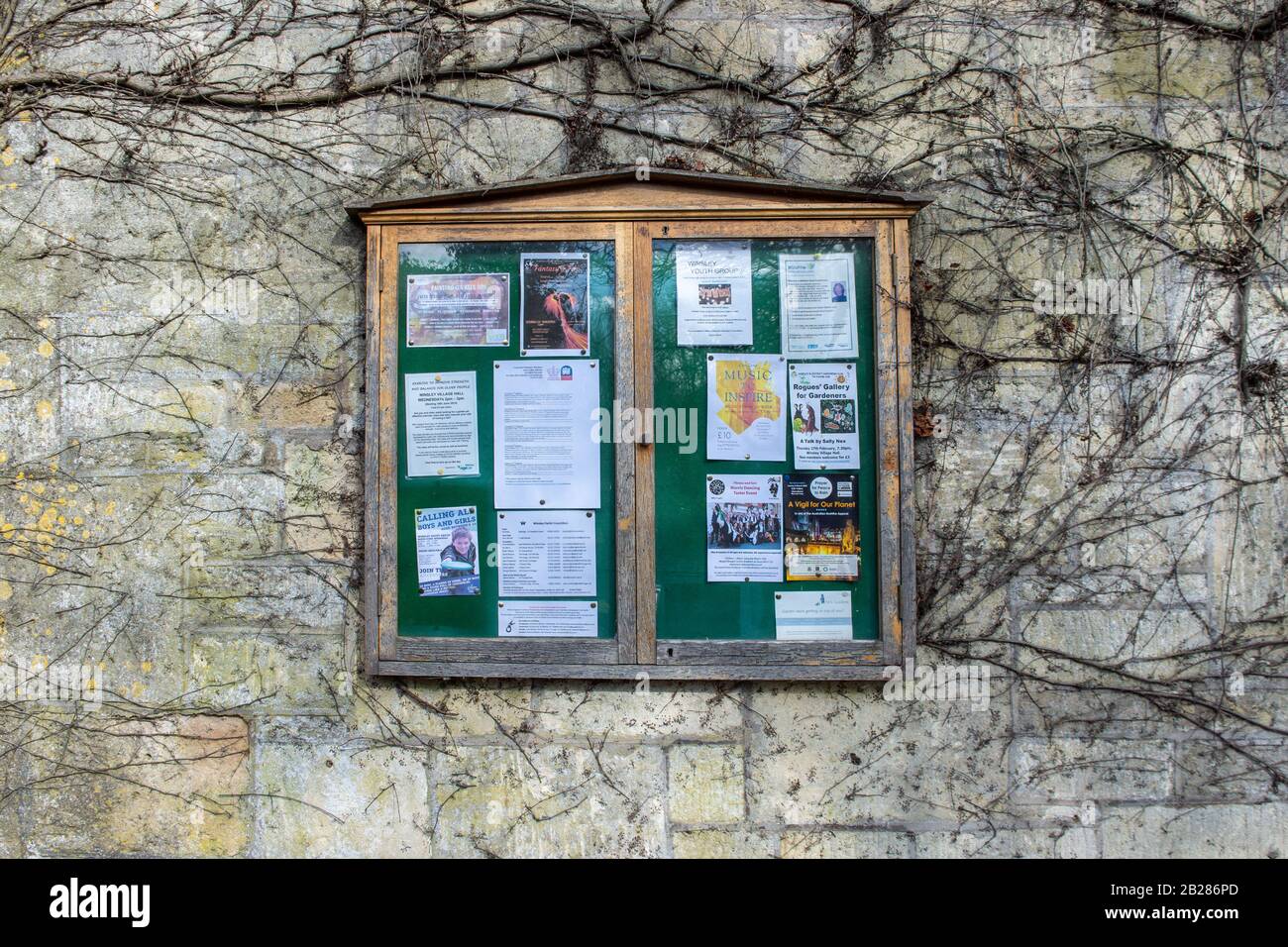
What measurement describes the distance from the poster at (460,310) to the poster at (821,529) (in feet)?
4.10

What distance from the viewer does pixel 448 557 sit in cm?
318

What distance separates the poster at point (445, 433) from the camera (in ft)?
10.5

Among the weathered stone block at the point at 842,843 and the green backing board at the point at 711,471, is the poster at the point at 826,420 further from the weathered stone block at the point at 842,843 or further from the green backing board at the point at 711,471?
the weathered stone block at the point at 842,843

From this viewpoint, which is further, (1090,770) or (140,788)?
(140,788)

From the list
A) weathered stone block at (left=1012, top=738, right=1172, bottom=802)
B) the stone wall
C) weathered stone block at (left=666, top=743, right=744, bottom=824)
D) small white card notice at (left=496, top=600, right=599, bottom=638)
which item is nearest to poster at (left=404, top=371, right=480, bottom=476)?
the stone wall

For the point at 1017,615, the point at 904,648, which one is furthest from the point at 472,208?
the point at 1017,615

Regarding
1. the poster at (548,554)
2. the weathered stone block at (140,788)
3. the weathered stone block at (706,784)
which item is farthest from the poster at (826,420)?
the weathered stone block at (140,788)

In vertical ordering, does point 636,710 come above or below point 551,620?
below

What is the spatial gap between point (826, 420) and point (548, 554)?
1149 millimetres

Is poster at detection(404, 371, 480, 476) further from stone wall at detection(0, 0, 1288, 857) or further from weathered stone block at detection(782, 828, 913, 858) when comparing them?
weathered stone block at detection(782, 828, 913, 858)

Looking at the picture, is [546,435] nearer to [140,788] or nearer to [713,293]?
[713,293]

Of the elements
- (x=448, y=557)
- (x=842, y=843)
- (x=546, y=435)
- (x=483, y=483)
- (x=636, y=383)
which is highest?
(x=636, y=383)

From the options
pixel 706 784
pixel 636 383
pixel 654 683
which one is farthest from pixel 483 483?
pixel 706 784

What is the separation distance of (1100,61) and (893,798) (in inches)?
115
